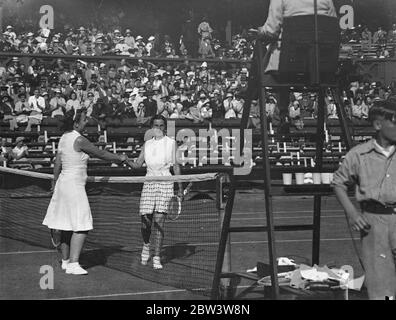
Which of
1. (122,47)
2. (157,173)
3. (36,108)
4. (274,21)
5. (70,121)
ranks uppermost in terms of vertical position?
(122,47)

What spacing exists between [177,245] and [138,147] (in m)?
10.8

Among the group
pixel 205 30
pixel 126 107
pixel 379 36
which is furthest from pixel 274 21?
pixel 379 36

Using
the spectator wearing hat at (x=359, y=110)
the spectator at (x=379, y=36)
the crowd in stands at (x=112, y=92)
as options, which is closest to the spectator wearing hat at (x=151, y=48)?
the crowd in stands at (x=112, y=92)

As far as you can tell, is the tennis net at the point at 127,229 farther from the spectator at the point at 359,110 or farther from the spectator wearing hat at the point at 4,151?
the spectator at the point at 359,110

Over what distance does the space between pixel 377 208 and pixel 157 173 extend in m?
4.73

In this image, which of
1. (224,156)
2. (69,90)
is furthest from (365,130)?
(69,90)

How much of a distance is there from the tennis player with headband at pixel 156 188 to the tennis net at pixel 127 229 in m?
0.19

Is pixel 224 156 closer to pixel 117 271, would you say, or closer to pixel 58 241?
pixel 58 241

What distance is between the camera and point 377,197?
17.1ft

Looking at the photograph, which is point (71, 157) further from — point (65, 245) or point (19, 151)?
point (19, 151)

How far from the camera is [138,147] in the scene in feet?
71.4

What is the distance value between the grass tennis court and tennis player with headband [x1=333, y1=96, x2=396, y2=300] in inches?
54.2

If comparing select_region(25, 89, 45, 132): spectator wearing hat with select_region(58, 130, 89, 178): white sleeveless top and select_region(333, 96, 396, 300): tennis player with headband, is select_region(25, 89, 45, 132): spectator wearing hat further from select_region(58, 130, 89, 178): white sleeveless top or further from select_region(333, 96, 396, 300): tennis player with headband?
select_region(333, 96, 396, 300): tennis player with headband
